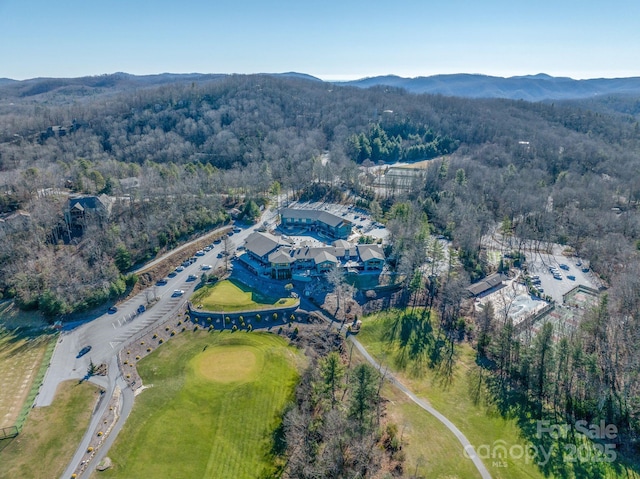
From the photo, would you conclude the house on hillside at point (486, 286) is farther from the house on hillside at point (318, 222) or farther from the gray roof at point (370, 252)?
the house on hillside at point (318, 222)

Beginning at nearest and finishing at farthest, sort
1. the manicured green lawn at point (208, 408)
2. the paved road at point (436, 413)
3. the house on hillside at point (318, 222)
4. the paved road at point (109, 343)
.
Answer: the manicured green lawn at point (208, 408) < the paved road at point (436, 413) < the paved road at point (109, 343) < the house on hillside at point (318, 222)

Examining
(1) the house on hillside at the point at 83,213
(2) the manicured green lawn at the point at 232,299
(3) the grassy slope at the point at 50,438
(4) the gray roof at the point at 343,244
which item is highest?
(1) the house on hillside at the point at 83,213

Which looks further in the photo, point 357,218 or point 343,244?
point 357,218

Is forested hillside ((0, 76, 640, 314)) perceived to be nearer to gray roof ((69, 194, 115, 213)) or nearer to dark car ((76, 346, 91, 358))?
gray roof ((69, 194, 115, 213))

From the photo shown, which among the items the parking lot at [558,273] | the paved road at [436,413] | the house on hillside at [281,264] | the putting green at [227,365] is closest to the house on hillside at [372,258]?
the house on hillside at [281,264]

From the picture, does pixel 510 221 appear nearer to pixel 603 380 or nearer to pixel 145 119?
pixel 603 380

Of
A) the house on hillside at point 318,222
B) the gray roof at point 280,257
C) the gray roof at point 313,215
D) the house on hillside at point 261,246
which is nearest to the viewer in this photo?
the gray roof at point 280,257

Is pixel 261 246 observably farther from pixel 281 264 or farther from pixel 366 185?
pixel 366 185

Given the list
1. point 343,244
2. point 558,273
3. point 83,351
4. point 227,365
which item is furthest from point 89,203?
point 558,273
